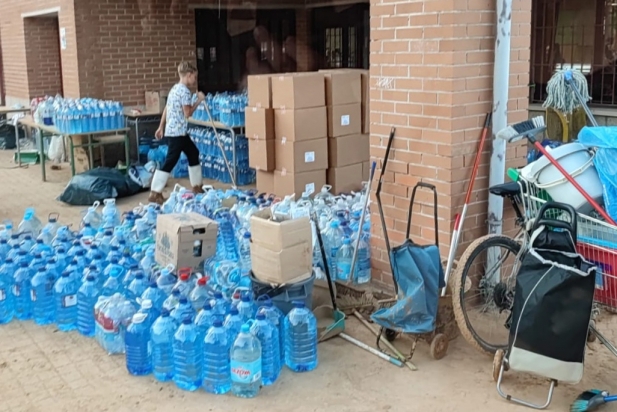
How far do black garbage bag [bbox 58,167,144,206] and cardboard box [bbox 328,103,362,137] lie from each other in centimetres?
295

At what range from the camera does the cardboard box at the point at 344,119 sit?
704cm

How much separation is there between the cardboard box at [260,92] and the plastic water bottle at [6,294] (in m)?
3.03

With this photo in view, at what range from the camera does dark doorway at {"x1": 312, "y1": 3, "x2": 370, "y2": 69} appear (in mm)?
12078

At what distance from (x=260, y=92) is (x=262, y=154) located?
24.3 inches

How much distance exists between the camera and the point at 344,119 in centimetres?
713

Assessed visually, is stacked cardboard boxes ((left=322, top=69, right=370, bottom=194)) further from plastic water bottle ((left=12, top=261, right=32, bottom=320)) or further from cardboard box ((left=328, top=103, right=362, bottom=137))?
plastic water bottle ((left=12, top=261, right=32, bottom=320))

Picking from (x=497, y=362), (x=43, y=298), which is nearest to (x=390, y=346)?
(x=497, y=362)

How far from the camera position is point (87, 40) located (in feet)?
35.0

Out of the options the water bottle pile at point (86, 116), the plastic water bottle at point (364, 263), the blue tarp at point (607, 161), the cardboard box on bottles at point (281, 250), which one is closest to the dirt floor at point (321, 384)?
the cardboard box on bottles at point (281, 250)

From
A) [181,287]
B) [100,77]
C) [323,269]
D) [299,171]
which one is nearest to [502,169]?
[323,269]

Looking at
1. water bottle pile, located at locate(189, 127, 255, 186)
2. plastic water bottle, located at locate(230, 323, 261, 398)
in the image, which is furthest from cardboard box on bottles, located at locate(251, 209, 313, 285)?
water bottle pile, located at locate(189, 127, 255, 186)

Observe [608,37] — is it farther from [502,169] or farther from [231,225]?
[231,225]

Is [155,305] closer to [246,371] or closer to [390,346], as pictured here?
[246,371]

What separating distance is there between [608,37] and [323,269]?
17.4 feet
